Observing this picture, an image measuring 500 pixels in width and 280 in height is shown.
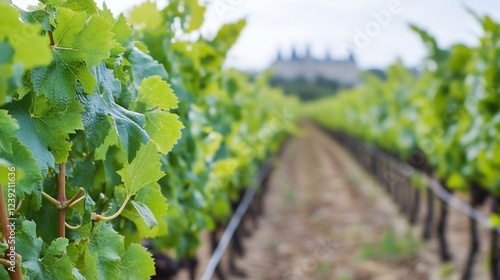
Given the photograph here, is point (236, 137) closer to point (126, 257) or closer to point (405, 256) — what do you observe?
point (405, 256)

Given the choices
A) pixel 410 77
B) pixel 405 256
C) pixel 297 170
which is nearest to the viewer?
pixel 405 256

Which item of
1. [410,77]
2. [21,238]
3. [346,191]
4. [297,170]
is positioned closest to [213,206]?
[21,238]

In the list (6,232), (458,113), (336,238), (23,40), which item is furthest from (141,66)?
(336,238)

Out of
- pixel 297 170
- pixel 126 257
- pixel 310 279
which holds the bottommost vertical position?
pixel 297 170

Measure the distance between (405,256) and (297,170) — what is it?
11.7 m

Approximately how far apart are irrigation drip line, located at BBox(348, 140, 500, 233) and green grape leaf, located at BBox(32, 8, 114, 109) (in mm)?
5396

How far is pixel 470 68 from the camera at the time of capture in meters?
6.77

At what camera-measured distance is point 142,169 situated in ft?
4.91

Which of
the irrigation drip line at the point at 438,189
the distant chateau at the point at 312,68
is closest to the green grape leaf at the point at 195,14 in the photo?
the irrigation drip line at the point at 438,189

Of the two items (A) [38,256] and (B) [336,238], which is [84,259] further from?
(B) [336,238]

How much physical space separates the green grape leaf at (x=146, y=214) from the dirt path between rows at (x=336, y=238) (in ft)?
18.9

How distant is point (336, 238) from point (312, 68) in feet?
264

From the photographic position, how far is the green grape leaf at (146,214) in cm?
153

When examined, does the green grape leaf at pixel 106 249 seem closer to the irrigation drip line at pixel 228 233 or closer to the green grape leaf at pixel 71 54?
the green grape leaf at pixel 71 54
